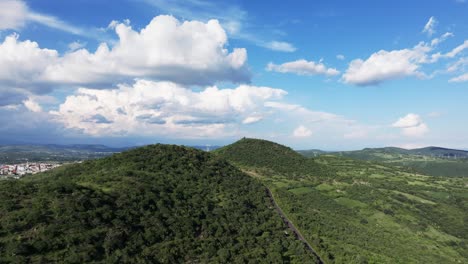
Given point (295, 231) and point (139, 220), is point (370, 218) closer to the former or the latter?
point (295, 231)

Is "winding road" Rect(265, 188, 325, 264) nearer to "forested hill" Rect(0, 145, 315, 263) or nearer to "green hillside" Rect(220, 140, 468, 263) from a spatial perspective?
"green hillside" Rect(220, 140, 468, 263)

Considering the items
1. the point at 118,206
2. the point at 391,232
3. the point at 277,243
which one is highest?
the point at 118,206

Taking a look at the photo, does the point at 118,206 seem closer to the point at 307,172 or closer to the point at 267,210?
the point at 267,210

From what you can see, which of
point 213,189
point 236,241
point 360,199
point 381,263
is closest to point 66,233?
point 236,241

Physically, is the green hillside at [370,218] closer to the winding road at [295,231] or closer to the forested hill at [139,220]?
the winding road at [295,231]

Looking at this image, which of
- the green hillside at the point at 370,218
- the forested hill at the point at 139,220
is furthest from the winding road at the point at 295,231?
the forested hill at the point at 139,220
